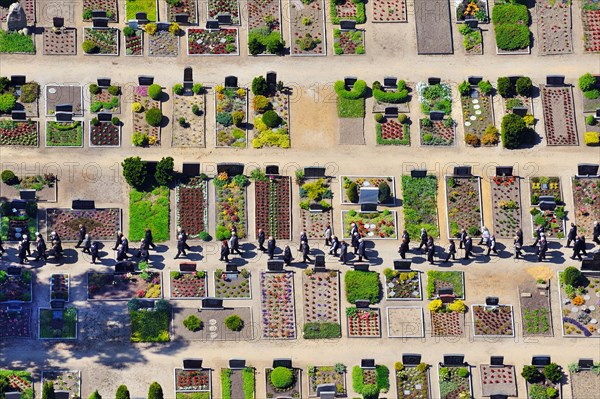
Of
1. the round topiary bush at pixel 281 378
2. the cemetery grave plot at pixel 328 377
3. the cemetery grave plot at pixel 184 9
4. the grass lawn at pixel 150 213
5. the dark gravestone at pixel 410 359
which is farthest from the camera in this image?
the cemetery grave plot at pixel 184 9

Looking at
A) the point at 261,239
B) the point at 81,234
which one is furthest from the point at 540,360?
the point at 81,234

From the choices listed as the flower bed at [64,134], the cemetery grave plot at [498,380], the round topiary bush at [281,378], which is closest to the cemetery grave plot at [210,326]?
→ the round topiary bush at [281,378]

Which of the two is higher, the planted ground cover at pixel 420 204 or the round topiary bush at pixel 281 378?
the planted ground cover at pixel 420 204

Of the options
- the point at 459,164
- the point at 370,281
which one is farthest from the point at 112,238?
the point at 459,164

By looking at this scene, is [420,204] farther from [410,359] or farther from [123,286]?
[123,286]

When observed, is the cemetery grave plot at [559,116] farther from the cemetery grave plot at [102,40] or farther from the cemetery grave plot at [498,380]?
the cemetery grave plot at [102,40]

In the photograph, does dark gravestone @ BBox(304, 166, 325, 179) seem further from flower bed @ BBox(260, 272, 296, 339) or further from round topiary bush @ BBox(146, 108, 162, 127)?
round topiary bush @ BBox(146, 108, 162, 127)

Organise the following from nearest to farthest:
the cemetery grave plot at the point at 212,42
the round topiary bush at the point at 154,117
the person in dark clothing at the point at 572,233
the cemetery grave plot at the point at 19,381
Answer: the cemetery grave plot at the point at 19,381 → the person in dark clothing at the point at 572,233 → the round topiary bush at the point at 154,117 → the cemetery grave plot at the point at 212,42

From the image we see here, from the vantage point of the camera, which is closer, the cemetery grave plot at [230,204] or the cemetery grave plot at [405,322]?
the cemetery grave plot at [405,322]
